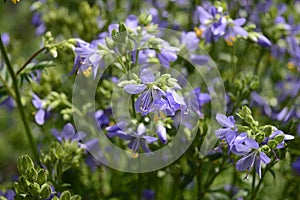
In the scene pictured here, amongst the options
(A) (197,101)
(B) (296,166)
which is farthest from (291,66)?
(A) (197,101)

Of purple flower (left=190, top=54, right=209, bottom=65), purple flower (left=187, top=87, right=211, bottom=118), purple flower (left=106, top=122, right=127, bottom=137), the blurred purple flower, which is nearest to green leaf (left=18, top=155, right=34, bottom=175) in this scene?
purple flower (left=106, top=122, right=127, bottom=137)

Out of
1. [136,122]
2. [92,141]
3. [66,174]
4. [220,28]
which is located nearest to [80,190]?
[66,174]

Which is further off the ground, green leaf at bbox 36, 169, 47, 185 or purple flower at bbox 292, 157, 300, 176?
green leaf at bbox 36, 169, 47, 185

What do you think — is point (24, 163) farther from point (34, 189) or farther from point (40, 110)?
point (40, 110)

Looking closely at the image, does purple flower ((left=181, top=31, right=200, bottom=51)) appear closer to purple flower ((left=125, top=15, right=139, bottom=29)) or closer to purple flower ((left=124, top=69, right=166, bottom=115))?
purple flower ((left=125, top=15, right=139, bottom=29))

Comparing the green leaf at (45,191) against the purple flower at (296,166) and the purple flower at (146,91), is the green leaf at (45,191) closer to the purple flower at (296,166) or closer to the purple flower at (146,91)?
the purple flower at (146,91)

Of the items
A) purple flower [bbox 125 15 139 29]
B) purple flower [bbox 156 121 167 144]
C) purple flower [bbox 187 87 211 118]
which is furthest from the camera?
purple flower [bbox 125 15 139 29]

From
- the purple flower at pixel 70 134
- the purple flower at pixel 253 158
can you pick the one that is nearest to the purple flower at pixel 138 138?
the purple flower at pixel 70 134

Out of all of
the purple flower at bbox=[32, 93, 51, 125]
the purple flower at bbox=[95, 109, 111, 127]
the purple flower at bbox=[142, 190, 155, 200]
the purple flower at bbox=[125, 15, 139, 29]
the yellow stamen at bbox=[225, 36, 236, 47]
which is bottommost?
the purple flower at bbox=[142, 190, 155, 200]
